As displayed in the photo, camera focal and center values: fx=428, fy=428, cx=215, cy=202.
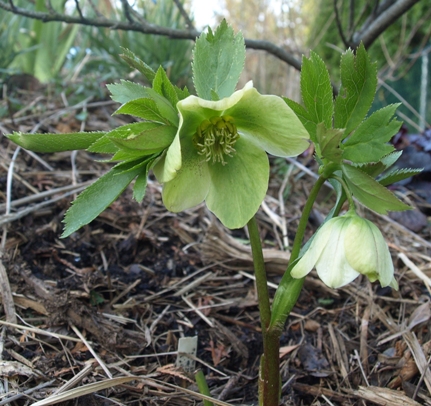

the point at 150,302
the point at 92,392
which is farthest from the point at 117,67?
the point at 92,392

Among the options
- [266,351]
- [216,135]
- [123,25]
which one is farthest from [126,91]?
[123,25]

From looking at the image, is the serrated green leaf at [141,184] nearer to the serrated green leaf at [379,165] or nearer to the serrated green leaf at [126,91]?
the serrated green leaf at [126,91]

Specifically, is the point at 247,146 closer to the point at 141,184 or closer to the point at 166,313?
the point at 141,184

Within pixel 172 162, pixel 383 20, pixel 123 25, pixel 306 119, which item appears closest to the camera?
pixel 172 162

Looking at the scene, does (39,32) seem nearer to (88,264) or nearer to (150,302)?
(88,264)

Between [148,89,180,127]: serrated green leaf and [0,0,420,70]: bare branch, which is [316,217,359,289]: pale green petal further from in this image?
[0,0,420,70]: bare branch

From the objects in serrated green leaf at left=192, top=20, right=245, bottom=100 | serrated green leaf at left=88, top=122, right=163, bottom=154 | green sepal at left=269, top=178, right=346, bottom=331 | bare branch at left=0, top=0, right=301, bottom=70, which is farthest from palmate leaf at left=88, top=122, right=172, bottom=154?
bare branch at left=0, top=0, right=301, bottom=70
